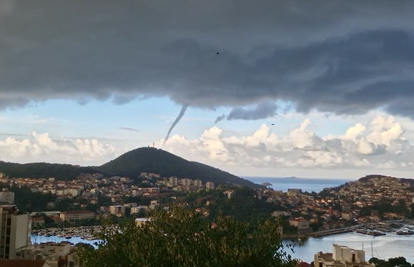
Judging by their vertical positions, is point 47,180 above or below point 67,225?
above

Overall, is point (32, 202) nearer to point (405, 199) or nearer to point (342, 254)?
point (342, 254)

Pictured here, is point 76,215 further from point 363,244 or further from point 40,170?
point 363,244

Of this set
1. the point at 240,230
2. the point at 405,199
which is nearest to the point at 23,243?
the point at 240,230

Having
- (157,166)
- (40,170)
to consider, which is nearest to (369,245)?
(40,170)

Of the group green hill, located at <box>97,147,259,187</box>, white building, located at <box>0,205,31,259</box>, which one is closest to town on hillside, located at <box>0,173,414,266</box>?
green hill, located at <box>97,147,259,187</box>

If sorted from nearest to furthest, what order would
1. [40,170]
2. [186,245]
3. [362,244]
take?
[186,245], [362,244], [40,170]

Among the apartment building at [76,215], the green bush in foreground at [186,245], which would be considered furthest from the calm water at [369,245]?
the green bush in foreground at [186,245]
